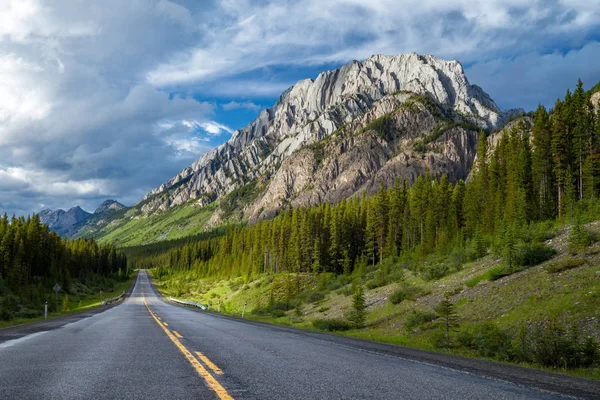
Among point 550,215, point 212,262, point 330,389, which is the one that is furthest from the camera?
point 212,262

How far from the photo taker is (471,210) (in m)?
64.5

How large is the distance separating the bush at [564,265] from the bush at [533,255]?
2511 mm

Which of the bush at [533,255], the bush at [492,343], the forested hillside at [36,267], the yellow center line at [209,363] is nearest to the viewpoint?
the yellow center line at [209,363]

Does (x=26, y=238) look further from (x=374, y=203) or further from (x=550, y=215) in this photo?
(x=550, y=215)

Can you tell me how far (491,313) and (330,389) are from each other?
1604 centimetres

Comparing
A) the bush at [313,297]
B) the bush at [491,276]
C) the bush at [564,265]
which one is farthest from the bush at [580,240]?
the bush at [313,297]

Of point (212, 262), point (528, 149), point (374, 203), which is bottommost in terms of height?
point (212, 262)

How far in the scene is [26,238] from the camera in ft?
258

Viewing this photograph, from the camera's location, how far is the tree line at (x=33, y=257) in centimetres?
7050

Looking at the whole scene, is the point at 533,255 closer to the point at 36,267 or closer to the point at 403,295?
the point at 403,295

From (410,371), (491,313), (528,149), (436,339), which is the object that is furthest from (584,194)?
(410,371)

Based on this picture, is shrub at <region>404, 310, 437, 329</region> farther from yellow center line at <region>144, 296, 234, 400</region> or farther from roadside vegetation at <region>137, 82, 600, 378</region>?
yellow center line at <region>144, 296, 234, 400</region>

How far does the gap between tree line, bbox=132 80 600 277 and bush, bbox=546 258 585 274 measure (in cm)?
364

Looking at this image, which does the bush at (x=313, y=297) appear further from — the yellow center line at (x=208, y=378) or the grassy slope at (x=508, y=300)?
the yellow center line at (x=208, y=378)
